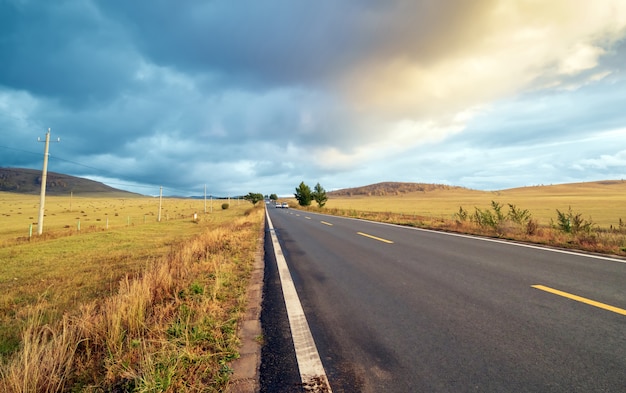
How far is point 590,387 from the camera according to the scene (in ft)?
7.18

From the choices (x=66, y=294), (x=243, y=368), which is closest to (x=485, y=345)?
(x=243, y=368)

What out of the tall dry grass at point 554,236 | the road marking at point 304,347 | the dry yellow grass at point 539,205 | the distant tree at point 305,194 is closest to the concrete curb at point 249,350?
the road marking at point 304,347

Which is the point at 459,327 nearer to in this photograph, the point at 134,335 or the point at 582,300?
the point at 582,300

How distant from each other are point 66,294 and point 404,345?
27.1ft

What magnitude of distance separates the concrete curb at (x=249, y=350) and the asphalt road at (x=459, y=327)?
10 cm

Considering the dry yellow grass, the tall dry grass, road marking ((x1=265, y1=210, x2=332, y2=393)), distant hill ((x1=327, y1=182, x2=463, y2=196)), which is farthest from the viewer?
distant hill ((x1=327, y1=182, x2=463, y2=196))

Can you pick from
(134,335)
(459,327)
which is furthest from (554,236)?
(134,335)

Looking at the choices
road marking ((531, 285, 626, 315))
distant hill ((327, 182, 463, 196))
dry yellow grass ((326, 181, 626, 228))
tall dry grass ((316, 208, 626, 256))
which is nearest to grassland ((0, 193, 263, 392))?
road marking ((531, 285, 626, 315))

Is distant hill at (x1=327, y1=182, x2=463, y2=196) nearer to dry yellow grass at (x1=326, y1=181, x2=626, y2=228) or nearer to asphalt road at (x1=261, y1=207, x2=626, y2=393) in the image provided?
dry yellow grass at (x1=326, y1=181, x2=626, y2=228)

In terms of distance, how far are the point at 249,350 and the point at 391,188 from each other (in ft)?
598

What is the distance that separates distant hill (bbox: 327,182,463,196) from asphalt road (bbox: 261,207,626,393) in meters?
166

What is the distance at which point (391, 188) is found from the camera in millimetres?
177125

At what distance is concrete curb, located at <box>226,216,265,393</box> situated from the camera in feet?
7.50

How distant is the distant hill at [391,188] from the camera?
168 metres
